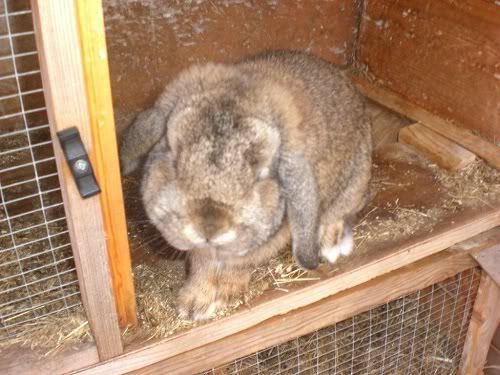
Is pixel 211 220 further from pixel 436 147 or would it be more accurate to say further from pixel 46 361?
pixel 436 147

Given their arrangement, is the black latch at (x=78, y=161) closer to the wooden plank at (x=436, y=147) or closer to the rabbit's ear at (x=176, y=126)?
the rabbit's ear at (x=176, y=126)

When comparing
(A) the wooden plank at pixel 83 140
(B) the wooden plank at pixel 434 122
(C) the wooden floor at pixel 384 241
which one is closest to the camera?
(A) the wooden plank at pixel 83 140

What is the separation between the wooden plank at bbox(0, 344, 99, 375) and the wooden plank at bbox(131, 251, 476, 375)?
213mm

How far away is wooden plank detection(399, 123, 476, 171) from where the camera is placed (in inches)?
118

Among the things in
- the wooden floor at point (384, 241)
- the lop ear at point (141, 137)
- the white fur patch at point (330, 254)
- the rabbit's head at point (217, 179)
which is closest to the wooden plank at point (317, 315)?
the wooden floor at point (384, 241)

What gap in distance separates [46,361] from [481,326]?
2.06 m

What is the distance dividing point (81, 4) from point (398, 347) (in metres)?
2.36

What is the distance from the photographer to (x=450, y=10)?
2893 mm

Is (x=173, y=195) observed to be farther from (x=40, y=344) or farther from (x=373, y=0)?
(x=373, y=0)

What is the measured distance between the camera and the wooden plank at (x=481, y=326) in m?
2.95

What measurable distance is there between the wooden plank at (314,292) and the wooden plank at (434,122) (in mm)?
316

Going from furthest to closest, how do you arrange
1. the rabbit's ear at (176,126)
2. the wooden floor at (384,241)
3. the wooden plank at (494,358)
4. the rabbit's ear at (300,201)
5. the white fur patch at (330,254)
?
1. the wooden plank at (494,358)
2. the white fur patch at (330,254)
3. the wooden floor at (384,241)
4. the rabbit's ear at (300,201)
5. the rabbit's ear at (176,126)

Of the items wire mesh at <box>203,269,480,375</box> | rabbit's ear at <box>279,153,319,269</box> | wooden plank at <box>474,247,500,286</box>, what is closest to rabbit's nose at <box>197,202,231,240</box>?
rabbit's ear at <box>279,153,319,269</box>

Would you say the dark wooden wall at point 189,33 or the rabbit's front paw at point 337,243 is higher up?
the dark wooden wall at point 189,33
